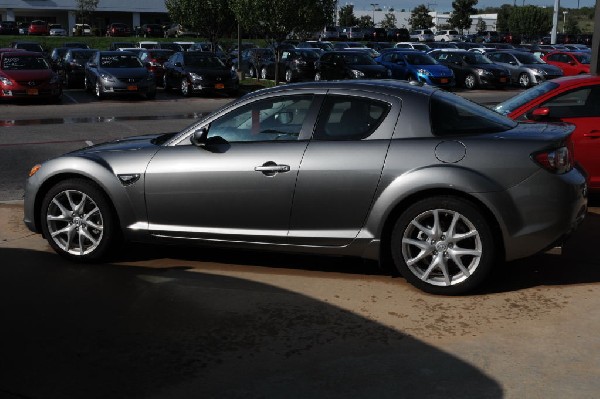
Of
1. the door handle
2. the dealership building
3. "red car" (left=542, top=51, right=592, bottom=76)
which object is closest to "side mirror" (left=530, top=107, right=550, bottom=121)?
the door handle

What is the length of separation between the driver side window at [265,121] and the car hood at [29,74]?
1822cm

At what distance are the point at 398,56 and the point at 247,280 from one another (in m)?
25.7

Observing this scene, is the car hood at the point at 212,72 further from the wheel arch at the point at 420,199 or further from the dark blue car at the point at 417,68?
the wheel arch at the point at 420,199

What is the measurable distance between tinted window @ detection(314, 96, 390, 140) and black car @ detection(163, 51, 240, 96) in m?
20.2

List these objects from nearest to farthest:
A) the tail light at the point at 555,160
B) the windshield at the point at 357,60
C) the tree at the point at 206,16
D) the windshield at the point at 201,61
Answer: the tail light at the point at 555,160 → the windshield at the point at 201,61 → the windshield at the point at 357,60 → the tree at the point at 206,16

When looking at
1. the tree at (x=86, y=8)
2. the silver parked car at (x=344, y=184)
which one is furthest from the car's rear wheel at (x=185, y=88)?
the tree at (x=86, y=8)

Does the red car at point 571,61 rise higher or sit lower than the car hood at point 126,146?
lower

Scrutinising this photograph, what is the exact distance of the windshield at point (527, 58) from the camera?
106 ft

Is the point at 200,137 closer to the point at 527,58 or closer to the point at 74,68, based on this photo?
the point at 74,68

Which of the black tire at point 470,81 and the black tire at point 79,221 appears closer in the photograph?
the black tire at point 79,221

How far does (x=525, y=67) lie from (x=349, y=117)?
27571 millimetres

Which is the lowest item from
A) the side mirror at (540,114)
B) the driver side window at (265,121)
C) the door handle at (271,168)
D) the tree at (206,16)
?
the door handle at (271,168)

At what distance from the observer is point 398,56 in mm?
30562

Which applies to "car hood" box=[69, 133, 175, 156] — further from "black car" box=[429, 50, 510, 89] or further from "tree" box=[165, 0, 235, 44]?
"tree" box=[165, 0, 235, 44]
